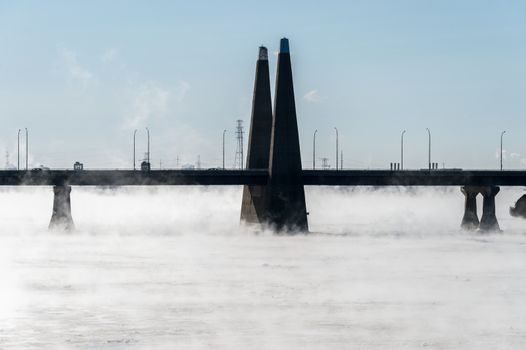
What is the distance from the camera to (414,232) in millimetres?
190000

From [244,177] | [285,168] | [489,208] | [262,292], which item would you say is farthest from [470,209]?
[262,292]

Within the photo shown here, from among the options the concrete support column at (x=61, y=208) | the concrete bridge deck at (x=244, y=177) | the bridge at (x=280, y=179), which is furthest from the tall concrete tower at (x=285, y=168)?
the concrete support column at (x=61, y=208)

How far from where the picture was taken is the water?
7300 centimetres

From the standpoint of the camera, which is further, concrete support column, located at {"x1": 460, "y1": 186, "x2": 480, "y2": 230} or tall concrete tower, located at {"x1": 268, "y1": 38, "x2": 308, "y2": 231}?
concrete support column, located at {"x1": 460, "y1": 186, "x2": 480, "y2": 230}

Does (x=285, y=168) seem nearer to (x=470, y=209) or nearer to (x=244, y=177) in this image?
(x=244, y=177)

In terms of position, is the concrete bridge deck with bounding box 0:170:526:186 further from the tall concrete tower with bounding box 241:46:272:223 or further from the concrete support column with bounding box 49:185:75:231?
the tall concrete tower with bounding box 241:46:272:223

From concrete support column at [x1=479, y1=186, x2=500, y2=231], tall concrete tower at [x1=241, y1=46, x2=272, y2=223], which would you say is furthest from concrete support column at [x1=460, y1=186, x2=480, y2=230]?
tall concrete tower at [x1=241, y1=46, x2=272, y2=223]

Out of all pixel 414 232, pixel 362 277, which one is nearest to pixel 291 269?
pixel 362 277

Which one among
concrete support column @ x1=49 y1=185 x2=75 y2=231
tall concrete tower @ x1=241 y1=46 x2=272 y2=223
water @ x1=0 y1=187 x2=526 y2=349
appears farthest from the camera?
tall concrete tower @ x1=241 y1=46 x2=272 y2=223

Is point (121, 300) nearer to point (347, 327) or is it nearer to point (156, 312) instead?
point (156, 312)

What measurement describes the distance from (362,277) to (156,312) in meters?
31.6

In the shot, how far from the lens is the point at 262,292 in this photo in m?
98.4

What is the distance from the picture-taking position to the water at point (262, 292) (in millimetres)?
73000

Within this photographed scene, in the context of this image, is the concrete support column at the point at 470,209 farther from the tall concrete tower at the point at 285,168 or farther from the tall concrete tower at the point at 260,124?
the tall concrete tower at the point at 260,124
